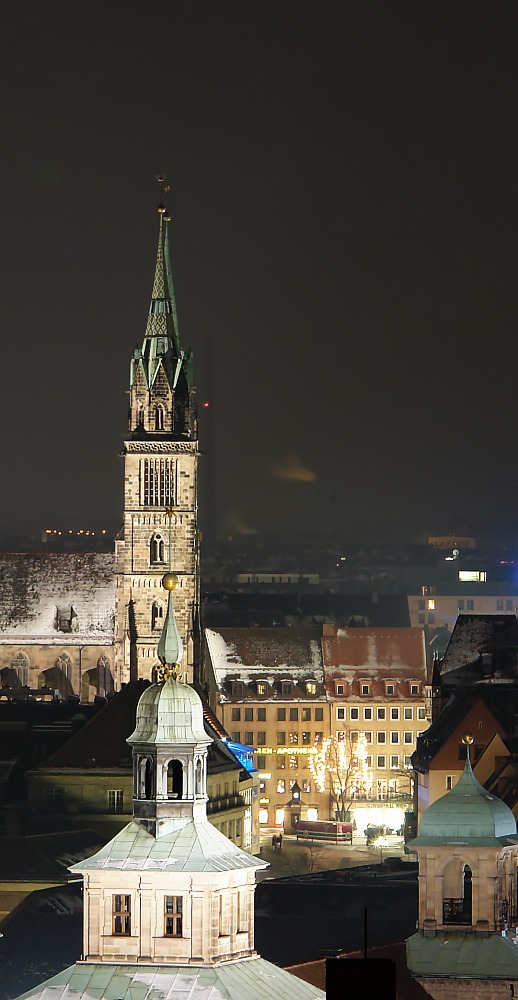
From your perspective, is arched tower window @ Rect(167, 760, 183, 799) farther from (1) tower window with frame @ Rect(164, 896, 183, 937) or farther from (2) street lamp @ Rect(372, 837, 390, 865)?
(2) street lamp @ Rect(372, 837, 390, 865)

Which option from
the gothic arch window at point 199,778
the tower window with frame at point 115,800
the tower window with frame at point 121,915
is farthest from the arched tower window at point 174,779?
the tower window with frame at point 115,800

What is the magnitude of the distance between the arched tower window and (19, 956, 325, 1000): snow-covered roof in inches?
207

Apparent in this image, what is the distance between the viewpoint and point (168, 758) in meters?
88.6

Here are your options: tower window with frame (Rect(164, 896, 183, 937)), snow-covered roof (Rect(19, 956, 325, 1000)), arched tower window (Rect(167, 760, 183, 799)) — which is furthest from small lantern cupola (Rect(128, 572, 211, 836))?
snow-covered roof (Rect(19, 956, 325, 1000))

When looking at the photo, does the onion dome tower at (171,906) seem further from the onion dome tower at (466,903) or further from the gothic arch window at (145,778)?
the onion dome tower at (466,903)

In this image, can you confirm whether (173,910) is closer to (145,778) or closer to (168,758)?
(145,778)

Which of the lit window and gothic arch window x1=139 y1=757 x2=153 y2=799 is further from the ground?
gothic arch window x1=139 y1=757 x2=153 y2=799

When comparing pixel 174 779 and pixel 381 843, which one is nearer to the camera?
pixel 174 779

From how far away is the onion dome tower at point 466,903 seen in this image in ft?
325

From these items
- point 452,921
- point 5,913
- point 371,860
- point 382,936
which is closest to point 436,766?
point 371,860

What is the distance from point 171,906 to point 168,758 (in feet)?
15.8

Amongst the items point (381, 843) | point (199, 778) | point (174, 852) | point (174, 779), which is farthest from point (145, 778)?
point (381, 843)

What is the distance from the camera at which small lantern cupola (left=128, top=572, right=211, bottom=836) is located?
88062 mm

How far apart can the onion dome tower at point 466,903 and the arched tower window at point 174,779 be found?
13.9 meters
